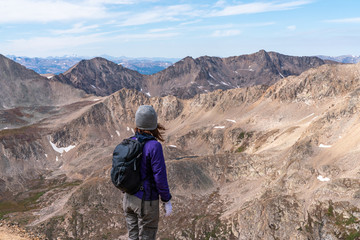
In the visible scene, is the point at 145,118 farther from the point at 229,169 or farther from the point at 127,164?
the point at 229,169

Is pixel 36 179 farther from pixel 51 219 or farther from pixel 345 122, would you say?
pixel 345 122

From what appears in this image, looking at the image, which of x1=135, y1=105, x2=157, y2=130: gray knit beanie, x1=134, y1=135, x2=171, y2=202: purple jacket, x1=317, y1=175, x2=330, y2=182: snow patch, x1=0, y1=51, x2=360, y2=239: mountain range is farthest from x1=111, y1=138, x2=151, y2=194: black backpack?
x1=317, y1=175, x2=330, y2=182: snow patch

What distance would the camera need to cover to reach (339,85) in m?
131

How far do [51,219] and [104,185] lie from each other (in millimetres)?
16717

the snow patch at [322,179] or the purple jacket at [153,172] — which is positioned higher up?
the purple jacket at [153,172]

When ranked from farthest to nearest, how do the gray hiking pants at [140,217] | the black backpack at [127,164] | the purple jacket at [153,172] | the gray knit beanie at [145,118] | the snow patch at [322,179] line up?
the snow patch at [322,179] < the gray knit beanie at [145,118] < the gray hiking pants at [140,217] < the purple jacket at [153,172] < the black backpack at [127,164]

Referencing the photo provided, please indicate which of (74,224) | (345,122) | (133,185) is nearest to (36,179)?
(74,224)

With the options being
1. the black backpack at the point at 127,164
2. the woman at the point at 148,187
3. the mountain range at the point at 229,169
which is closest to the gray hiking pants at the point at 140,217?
the woman at the point at 148,187

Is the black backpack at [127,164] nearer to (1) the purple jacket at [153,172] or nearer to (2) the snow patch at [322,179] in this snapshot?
Result: (1) the purple jacket at [153,172]

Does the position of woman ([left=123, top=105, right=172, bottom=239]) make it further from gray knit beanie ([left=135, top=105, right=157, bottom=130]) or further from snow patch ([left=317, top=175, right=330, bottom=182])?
snow patch ([left=317, top=175, right=330, bottom=182])

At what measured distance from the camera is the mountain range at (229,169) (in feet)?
199

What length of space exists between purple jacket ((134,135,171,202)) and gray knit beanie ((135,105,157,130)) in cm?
45

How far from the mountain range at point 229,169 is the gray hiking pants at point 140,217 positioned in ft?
177

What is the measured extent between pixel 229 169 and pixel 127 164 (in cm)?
8843
